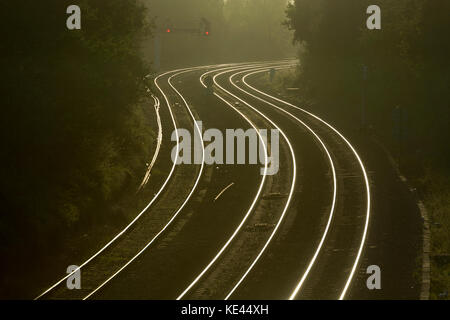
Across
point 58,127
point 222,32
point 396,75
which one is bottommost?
point 58,127

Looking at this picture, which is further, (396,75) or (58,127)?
(396,75)

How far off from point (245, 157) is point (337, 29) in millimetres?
21092

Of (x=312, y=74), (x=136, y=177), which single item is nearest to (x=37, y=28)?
(x=136, y=177)

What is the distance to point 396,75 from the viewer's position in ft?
137

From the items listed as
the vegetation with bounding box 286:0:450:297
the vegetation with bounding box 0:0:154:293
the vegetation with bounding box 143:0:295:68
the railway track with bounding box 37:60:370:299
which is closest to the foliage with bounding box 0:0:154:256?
the vegetation with bounding box 0:0:154:293

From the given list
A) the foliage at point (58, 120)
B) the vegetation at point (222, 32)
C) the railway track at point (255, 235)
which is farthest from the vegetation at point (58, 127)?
the vegetation at point (222, 32)

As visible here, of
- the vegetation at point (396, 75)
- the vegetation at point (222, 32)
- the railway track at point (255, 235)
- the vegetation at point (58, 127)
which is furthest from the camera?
the vegetation at point (222, 32)

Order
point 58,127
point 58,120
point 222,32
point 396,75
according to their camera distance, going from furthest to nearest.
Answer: point 222,32 < point 396,75 < point 58,120 < point 58,127

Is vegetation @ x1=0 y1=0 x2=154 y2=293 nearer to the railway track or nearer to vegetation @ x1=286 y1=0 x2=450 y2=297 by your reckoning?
the railway track

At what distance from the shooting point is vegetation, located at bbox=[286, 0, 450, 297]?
30469 mm

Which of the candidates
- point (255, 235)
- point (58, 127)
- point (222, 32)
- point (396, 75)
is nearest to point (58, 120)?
point (58, 127)

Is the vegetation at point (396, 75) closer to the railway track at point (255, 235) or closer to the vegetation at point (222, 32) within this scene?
the railway track at point (255, 235)

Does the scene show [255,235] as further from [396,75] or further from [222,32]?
[222,32]

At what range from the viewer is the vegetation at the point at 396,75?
100.0ft
